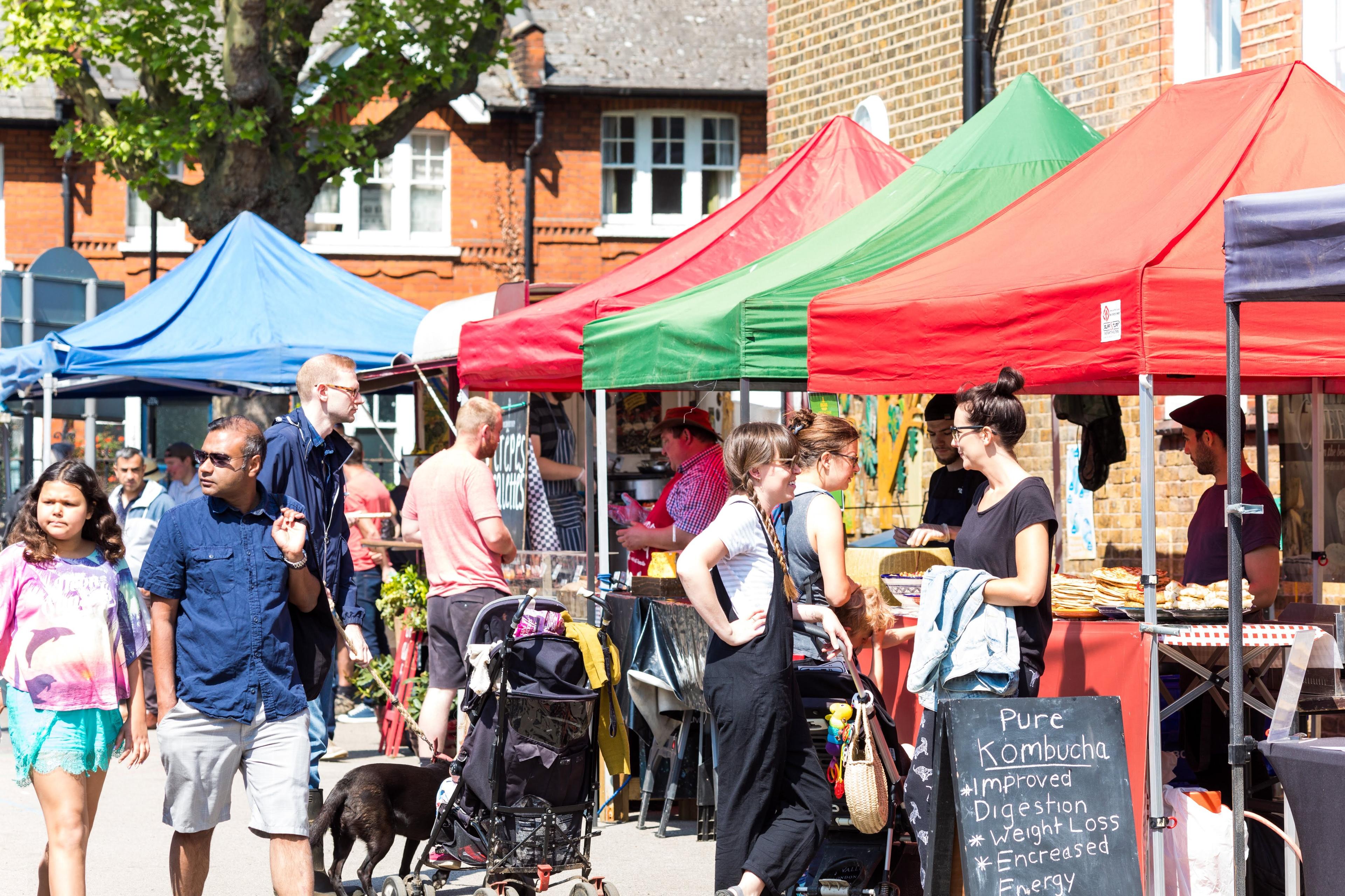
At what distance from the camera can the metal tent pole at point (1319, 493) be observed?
781 cm

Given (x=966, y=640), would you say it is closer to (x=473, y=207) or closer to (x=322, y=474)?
(x=322, y=474)

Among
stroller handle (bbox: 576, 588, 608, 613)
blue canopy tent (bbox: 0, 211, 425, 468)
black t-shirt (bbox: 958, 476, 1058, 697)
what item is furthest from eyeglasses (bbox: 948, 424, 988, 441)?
blue canopy tent (bbox: 0, 211, 425, 468)

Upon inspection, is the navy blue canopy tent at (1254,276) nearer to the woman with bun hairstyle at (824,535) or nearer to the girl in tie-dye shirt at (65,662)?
the woman with bun hairstyle at (824,535)

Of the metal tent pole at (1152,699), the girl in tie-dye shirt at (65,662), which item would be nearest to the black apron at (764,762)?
the metal tent pole at (1152,699)

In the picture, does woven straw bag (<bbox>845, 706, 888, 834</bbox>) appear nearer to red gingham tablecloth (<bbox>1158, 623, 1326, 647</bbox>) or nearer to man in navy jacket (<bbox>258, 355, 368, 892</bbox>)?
red gingham tablecloth (<bbox>1158, 623, 1326, 647</bbox>)

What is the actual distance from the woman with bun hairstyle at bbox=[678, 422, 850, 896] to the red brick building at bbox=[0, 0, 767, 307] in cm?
2021

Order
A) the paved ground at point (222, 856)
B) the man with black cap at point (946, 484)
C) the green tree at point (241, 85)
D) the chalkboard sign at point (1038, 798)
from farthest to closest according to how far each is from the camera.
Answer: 1. the green tree at point (241, 85)
2. the man with black cap at point (946, 484)
3. the paved ground at point (222, 856)
4. the chalkboard sign at point (1038, 798)

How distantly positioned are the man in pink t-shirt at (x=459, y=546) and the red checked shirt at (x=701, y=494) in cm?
87

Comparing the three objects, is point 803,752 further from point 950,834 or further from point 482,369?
point 482,369

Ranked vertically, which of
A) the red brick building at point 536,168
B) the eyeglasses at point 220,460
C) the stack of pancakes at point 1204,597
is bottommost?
the stack of pancakes at point 1204,597

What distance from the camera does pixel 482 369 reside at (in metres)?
9.77

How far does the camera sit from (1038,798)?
542 cm

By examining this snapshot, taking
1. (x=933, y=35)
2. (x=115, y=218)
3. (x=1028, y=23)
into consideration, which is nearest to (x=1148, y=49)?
(x=1028, y=23)

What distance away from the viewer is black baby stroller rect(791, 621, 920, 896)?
6.06 m
